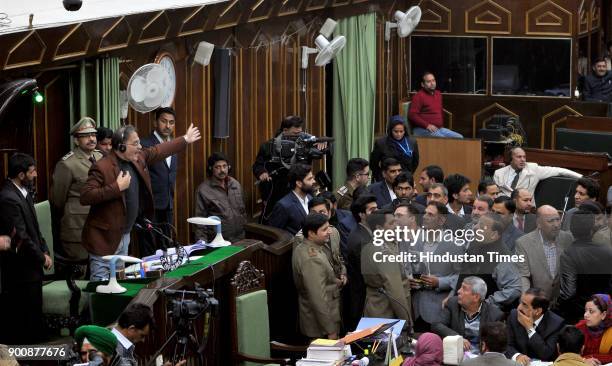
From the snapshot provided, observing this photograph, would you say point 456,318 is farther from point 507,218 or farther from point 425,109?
point 425,109

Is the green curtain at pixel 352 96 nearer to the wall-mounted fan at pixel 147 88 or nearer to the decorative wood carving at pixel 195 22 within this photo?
the decorative wood carving at pixel 195 22

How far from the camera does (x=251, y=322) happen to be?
873 cm

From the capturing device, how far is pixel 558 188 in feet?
41.9

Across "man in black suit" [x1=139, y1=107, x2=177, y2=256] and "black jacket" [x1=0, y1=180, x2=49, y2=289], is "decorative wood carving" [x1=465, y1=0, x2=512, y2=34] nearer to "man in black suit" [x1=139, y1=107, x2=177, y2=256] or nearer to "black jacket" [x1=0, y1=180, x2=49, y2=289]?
"man in black suit" [x1=139, y1=107, x2=177, y2=256]

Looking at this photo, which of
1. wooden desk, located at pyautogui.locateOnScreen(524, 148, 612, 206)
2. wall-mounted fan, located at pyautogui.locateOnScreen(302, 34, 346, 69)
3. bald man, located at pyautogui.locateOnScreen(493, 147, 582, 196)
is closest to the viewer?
bald man, located at pyautogui.locateOnScreen(493, 147, 582, 196)

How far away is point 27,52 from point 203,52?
9.35 feet

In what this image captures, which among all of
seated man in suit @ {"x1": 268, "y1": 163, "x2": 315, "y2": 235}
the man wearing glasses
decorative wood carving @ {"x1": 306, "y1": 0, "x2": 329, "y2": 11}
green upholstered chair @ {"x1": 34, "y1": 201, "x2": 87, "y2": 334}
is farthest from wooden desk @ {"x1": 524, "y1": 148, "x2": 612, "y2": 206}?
green upholstered chair @ {"x1": 34, "y1": 201, "x2": 87, "y2": 334}

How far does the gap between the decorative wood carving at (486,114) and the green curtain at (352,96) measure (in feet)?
7.58

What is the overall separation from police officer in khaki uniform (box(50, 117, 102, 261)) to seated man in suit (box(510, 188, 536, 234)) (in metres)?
3.23

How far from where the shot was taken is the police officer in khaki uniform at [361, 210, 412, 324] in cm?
931

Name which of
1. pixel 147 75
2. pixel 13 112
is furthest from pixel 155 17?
pixel 13 112

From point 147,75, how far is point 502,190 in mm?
3742

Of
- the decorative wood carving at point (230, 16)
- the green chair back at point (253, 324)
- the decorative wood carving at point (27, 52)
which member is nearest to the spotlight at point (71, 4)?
the decorative wood carving at point (27, 52)

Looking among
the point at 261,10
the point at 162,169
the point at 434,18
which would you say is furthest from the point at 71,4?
the point at 434,18
